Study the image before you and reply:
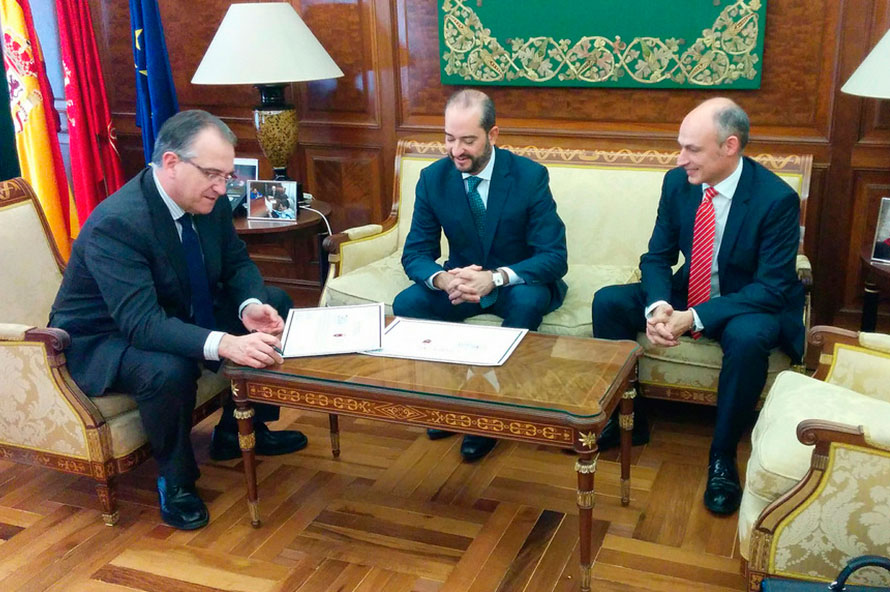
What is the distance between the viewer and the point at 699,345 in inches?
104

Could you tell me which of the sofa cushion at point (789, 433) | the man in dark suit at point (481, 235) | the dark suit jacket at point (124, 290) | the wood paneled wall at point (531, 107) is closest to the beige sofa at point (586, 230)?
the man in dark suit at point (481, 235)

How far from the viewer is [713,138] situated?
254 cm

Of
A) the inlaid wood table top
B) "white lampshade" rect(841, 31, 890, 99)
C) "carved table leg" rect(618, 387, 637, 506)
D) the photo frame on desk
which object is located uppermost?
"white lampshade" rect(841, 31, 890, 99)

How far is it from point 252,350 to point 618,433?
3.89 ft

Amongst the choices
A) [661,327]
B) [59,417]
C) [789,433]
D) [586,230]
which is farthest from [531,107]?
[59,417]

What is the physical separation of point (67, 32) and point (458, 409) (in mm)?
3098

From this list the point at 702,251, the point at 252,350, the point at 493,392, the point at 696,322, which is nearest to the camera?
the point at 493,392

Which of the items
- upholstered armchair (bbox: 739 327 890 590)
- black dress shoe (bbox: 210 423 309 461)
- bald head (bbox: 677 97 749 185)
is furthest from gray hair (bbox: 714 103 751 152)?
black dress shoe (bbox: 210 423 309 461)

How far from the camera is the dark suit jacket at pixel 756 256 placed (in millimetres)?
2553

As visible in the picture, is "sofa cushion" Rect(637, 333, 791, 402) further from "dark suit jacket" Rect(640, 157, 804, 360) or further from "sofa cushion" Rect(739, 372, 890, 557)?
"sofa cushion" Rect(739, 372, 890, 557)

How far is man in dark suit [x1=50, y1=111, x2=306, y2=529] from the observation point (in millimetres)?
2346

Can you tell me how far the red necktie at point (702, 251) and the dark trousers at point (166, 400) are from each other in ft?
4.70

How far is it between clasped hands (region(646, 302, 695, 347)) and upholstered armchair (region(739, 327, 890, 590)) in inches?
18.5

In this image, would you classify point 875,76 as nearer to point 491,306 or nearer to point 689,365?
point 689,365
